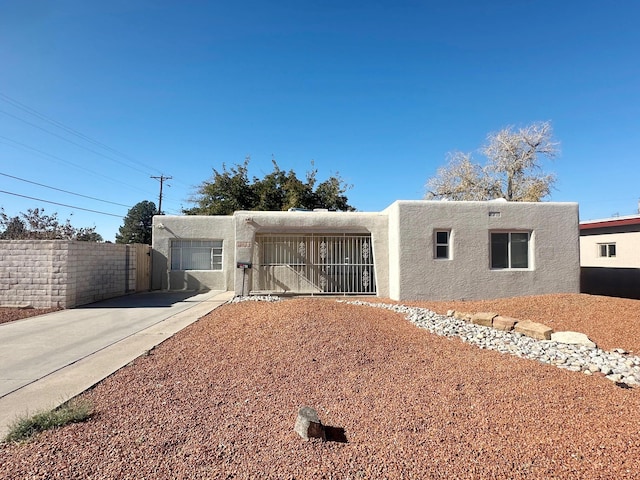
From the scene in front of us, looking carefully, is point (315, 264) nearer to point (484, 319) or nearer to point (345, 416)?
point (484, 319)

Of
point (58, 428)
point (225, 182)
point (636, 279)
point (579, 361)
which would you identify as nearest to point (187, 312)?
point (58, 428)

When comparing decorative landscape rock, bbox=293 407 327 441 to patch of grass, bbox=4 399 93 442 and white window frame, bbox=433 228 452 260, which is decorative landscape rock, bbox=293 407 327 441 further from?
white window frame, bbox=433 228 452 260

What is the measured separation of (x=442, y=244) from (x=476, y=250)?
1098mm

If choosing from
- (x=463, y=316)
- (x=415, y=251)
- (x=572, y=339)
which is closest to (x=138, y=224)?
(x=415, y=251)

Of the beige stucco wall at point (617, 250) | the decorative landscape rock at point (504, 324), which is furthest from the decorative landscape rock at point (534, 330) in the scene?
the beige stucco wall at point (617, 250)

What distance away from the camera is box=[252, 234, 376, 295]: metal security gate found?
42.5 feet

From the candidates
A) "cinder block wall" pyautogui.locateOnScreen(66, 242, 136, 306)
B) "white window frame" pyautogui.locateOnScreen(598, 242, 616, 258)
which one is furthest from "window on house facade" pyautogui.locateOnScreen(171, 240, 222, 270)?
"white window frame" pyautogui.locateOnScreen(598, 242, 616, 258)

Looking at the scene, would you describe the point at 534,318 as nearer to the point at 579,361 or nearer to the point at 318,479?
the point at 579,361

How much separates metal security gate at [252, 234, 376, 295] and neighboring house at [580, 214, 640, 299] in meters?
11.2

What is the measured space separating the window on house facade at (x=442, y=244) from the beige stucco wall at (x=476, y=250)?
0.66 feet

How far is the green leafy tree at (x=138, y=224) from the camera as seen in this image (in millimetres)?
49438

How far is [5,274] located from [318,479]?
490 inches

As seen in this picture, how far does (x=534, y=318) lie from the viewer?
844 centimetres

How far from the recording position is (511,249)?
1166 centimetres
